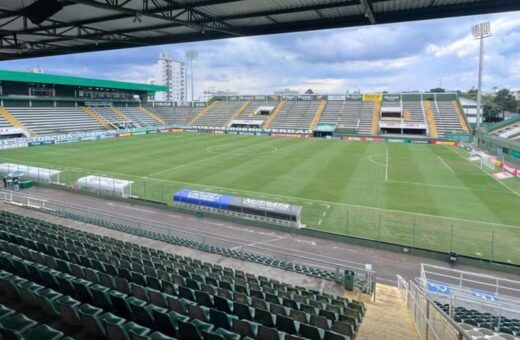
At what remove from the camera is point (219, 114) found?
87438mm

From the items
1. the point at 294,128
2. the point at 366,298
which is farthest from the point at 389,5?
the point at 294,128

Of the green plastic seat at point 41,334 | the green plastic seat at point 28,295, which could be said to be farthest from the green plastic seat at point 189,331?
the green plastic seat at point 28,295

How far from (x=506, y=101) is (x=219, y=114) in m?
82.0

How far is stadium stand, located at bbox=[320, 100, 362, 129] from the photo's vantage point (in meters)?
71.8

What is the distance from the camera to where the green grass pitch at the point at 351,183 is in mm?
18641

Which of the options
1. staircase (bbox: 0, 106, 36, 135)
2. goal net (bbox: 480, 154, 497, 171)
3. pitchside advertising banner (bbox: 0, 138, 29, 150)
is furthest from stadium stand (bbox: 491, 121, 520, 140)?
staircase (bbox: 0, 106, 36, 135)

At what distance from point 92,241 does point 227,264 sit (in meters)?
4.82

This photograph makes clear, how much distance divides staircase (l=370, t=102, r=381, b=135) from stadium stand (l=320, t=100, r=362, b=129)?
3.35 metres

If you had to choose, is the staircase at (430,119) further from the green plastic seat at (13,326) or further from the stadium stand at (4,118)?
the stadium stand at (4,118)

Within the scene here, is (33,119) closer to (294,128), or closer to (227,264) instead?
(294,128)

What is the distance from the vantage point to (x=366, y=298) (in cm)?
1032

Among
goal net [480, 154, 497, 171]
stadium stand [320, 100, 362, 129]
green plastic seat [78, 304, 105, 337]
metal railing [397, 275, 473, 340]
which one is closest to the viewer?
green plastic seat [78, 304, 105, 337]

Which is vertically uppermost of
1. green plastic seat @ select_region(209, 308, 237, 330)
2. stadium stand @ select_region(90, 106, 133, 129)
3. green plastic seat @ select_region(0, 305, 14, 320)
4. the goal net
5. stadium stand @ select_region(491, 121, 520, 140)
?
stadium stand @ select_region(90, 106, 133, 129)

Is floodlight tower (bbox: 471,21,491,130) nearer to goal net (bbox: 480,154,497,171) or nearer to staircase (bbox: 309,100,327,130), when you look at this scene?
goal net (bbox: 480,154,497,171)
